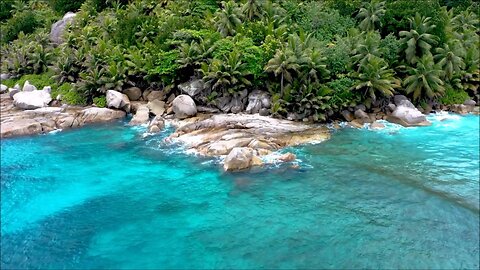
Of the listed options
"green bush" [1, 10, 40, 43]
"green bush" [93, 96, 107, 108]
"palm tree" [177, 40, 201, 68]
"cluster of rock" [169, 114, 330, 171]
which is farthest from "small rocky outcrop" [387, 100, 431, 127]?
"green bush" [1, 10, 40, 43]

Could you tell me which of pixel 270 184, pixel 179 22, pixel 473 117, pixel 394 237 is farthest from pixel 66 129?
pixel 473 117

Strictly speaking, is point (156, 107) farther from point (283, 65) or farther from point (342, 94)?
point (342, 94)

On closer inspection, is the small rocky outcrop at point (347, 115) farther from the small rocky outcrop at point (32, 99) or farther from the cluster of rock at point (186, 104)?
the small rocky outcrop at point (32, 99)

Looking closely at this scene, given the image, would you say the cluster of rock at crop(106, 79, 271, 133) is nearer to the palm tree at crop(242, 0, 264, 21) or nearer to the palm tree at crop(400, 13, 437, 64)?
the palm tree at crop(242, 0, 264, 21)

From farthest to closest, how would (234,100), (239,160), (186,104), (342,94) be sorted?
1. (234,100)
2. (186,104)
3. (342,94)
4. (239,160)

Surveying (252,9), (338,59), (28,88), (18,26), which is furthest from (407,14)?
(18,26)

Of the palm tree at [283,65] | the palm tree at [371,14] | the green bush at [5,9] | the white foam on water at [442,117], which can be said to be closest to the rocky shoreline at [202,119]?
the white foam on water at [442,117]
